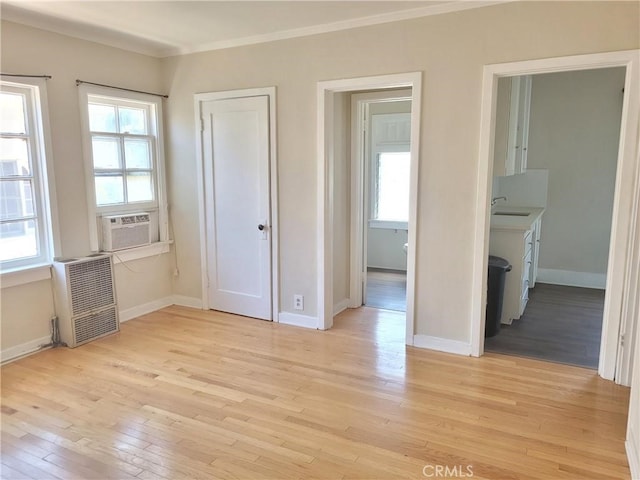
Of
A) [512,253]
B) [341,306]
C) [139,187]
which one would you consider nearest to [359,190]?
[341,306]

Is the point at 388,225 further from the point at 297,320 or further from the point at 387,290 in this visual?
the point at 297,320

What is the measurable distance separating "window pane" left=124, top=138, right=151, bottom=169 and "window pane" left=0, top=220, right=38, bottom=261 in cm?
107

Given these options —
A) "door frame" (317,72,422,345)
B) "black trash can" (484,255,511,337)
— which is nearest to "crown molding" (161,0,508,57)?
"door frame" (317,72,422,345)

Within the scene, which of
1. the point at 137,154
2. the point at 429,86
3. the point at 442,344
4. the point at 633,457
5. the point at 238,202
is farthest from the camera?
the point at 137,154

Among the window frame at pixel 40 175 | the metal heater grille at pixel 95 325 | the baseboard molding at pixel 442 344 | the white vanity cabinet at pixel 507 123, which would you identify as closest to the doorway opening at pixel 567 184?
the white vanity cabinet at pixel 507 123

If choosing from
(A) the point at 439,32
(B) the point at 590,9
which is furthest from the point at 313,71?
(B) the point at 590,9

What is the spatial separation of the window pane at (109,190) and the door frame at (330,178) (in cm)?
193

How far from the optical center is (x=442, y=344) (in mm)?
3559

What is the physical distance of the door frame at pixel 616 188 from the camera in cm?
277

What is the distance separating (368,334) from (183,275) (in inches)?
82.3

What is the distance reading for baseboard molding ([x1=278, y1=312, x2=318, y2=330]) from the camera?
4.11m

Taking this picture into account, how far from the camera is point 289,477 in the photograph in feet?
6.97

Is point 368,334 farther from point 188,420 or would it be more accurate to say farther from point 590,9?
point 590,9

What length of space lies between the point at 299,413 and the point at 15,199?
2.71m
